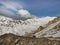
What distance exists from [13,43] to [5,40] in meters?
2.08

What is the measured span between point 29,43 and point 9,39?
493cm

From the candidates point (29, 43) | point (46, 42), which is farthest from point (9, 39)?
point (46, 42)

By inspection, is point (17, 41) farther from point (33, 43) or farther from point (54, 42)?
point (54, 42)

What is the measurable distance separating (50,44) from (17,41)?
7.67 metres

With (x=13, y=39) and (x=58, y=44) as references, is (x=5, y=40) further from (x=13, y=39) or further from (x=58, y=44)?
(x=58, y=44)

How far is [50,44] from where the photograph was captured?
149 feet

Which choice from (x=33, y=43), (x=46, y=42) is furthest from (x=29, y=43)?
(x=46, y=42)

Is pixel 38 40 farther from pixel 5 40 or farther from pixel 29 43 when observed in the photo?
pixel 5 40

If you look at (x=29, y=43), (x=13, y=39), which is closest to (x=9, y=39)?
(x=13, y=39)

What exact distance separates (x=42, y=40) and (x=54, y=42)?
3047mm

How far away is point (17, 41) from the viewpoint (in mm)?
47281

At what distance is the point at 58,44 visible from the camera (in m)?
45.3

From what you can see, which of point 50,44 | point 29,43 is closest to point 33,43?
point 29,43

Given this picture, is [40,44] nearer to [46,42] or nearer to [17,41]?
[46,42]
